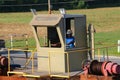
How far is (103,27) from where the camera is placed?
6169cm

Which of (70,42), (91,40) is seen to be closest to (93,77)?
(70,42)

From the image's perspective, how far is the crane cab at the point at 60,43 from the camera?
16.0 metres

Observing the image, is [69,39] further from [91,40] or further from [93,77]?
[93,77]

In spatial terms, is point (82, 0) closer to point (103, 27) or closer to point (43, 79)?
point (103, 27)

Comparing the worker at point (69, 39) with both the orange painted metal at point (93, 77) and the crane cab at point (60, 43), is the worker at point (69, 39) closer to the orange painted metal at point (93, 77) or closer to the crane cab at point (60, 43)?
the crane cab at point (60, 43)

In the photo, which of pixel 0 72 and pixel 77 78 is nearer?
pixel 77 78

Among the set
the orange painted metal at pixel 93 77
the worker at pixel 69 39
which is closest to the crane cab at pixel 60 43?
the worker at pixel 69 39

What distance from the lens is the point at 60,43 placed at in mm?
16156

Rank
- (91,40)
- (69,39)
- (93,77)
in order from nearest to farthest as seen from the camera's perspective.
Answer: (93,77) < (69,39) < (91,40)

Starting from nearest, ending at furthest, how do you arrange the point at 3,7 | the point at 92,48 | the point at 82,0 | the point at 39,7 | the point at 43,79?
the point at 43,79 < the point at 92,48 < the point at 3,7 < the point at 39,7 < the point at 82,0

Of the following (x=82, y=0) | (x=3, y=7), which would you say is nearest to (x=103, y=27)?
(x=3, y=7)

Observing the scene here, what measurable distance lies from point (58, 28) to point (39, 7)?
8915 cm

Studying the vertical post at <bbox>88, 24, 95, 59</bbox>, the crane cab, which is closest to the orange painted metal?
the crane cab

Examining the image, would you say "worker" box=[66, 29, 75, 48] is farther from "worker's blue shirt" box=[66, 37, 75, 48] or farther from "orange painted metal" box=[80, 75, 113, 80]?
"orange painted metal" box=[80, 75, 113, 80]
